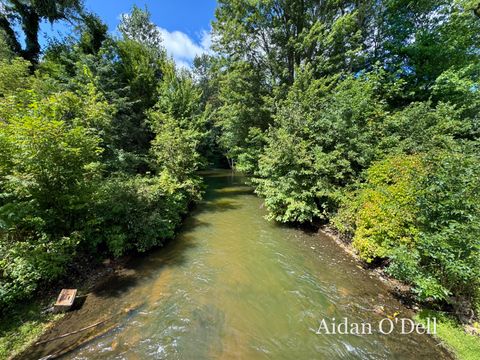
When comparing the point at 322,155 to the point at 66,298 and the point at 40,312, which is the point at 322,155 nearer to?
the point at 66,298

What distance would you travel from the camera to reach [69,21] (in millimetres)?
12469

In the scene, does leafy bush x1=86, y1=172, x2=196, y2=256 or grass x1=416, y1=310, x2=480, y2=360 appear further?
leafy bush x1=86, y1=172, x2=196, y2=256

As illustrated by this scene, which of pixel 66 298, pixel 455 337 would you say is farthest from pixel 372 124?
pixel 66 298

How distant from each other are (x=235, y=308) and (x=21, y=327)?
359 centimetres

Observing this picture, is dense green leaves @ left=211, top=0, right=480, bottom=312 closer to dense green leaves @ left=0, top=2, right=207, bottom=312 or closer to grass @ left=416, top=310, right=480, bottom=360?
grass @ left=416, top=310, right=480, bottom=360

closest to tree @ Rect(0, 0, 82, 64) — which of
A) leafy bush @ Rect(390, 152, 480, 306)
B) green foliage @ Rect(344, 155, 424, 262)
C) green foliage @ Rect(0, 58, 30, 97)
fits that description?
green foliage @ Rect(0, 58, 30, 97)

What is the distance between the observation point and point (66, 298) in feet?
12.5

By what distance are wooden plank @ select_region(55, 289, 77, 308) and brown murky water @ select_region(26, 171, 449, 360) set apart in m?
0.21

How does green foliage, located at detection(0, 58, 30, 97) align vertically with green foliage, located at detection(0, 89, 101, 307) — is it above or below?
above

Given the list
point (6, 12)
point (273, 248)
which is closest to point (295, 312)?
point (273, 248)

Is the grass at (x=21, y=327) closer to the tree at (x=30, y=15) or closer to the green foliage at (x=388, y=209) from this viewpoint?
the green foliage at (x=388, y=209)

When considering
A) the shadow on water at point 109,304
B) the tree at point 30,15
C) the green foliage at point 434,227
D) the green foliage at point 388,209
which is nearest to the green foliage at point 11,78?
the tree at point 30,15

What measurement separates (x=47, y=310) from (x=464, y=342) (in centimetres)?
716

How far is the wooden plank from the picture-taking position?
3.73 m
